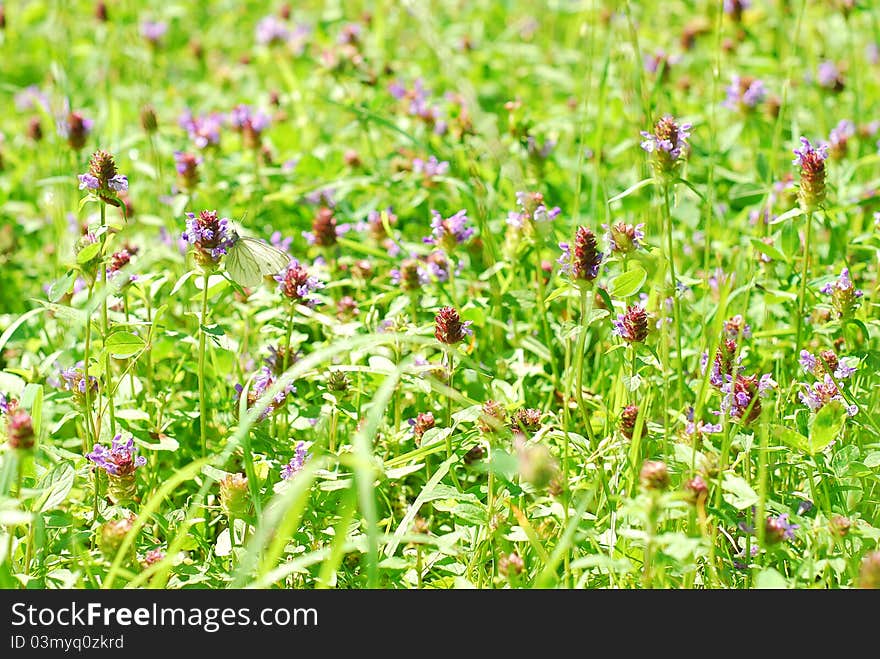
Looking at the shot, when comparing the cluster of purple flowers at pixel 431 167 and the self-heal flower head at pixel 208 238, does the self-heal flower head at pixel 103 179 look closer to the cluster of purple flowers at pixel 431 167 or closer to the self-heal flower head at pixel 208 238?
the self-heal flower head at pixel 208 238

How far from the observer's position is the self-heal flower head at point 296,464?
1832mm

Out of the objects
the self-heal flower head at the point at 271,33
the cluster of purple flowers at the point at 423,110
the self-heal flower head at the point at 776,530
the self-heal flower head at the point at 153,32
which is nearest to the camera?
the self-heal flower head at the point at 776,530

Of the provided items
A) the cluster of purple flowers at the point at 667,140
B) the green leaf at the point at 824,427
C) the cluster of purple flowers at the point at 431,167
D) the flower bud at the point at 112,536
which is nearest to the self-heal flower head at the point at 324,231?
the cluster of purple flowers at the point at 431,167

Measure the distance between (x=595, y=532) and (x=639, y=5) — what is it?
3.74 meters

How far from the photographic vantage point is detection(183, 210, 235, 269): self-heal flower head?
1790mm

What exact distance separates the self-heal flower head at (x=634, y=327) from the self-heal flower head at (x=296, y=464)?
58cm

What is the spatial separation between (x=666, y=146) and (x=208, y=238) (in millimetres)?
800

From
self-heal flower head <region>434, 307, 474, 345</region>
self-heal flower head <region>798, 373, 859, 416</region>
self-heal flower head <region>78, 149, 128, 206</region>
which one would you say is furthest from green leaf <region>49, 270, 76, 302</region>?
self-heal flower head <region>798, 373, 859, 416</region>

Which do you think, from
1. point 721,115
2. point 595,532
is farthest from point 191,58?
point 595,532

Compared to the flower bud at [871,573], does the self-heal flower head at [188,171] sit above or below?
above

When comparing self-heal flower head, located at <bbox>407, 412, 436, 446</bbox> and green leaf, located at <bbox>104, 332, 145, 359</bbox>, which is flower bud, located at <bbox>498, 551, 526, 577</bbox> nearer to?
self-heal flower head, located at <bbox>407, 412, 436, 446</bbox>

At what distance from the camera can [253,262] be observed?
1946mm

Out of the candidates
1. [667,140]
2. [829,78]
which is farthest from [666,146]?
[829,78]

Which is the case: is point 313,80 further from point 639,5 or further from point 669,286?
point 669,286
